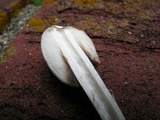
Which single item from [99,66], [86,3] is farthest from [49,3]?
[99,66]

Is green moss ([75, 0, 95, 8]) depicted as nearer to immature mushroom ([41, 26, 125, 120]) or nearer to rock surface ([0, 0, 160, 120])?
rock surface ([0, 0, 160, 120])

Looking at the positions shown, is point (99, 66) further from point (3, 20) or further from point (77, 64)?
point (3, 20)

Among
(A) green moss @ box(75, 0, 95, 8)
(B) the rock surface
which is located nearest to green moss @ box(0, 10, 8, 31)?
(B) the rock surface

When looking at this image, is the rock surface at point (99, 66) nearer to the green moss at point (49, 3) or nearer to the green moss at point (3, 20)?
the green moss at point (49, 3)

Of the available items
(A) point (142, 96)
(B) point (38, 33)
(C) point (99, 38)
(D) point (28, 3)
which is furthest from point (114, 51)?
(D) point (28, 3)

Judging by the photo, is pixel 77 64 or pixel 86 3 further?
pixel 86 3

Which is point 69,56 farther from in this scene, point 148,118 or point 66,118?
point 148,118

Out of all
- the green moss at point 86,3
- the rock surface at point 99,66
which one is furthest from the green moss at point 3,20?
the green moss at point 86,3
